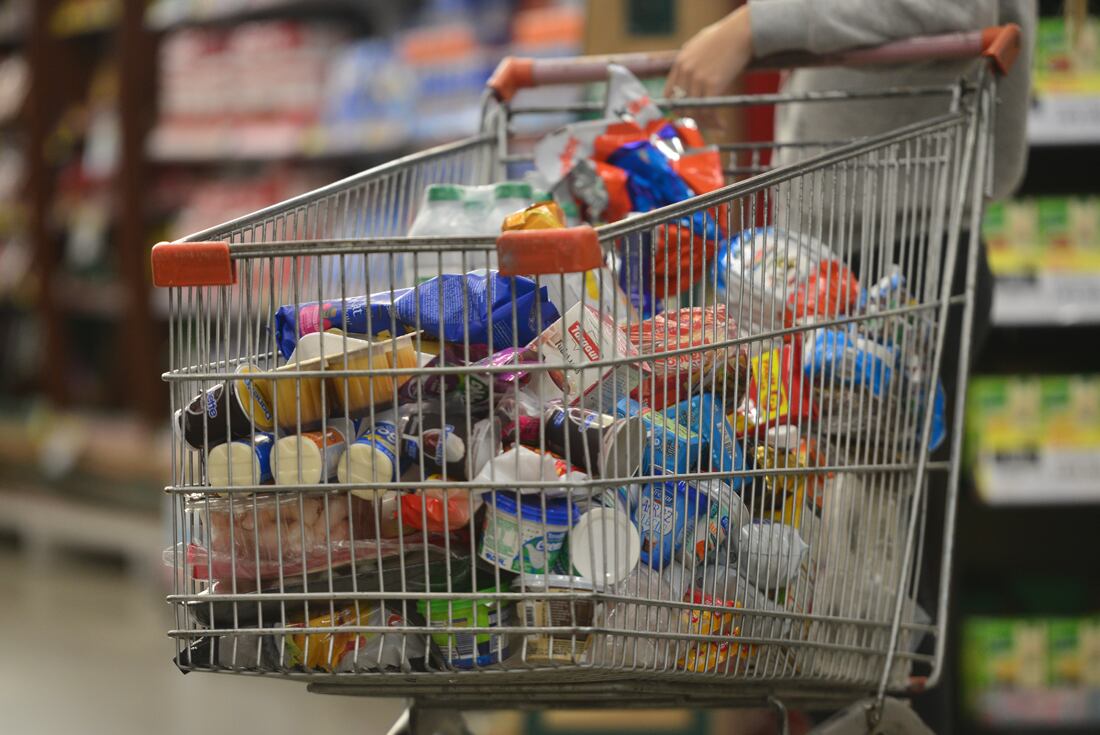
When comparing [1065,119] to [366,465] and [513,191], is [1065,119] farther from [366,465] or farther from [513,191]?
[366,465]

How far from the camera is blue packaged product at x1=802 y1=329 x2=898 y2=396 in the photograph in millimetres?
1322

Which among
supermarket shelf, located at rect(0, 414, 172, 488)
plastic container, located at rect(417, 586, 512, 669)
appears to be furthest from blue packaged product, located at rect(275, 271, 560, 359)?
supermarket shelf, located at rect(0, 414, 172, 488)

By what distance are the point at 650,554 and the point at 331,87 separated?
11.1 feet

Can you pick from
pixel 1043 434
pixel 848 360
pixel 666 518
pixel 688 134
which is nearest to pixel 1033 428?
pixel 1043 434

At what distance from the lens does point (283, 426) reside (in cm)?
116

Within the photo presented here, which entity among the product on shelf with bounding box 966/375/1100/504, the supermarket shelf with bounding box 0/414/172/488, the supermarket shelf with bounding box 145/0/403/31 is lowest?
the supermarket shelf with bounding box 0/414/172/488

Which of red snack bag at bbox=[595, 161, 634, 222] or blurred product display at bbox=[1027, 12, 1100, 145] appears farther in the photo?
blurred product display at bbox=[1027, 12, 1100, 145]

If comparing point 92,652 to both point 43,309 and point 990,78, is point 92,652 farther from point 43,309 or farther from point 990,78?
point 990,78

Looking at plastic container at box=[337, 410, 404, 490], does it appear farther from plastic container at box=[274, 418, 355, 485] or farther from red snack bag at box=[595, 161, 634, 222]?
red snack bag at box=[595, 161, 634, 222]

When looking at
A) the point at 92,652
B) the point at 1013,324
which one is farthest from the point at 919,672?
the point at 92,652

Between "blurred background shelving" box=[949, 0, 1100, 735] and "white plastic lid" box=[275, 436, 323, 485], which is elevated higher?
"white plastic lid" box=[275, 436, 323, 485]

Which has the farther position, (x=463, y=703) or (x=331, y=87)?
(x=331, y=87)

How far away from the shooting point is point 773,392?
4.20ft

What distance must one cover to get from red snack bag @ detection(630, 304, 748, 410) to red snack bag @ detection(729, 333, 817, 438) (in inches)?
1.0
